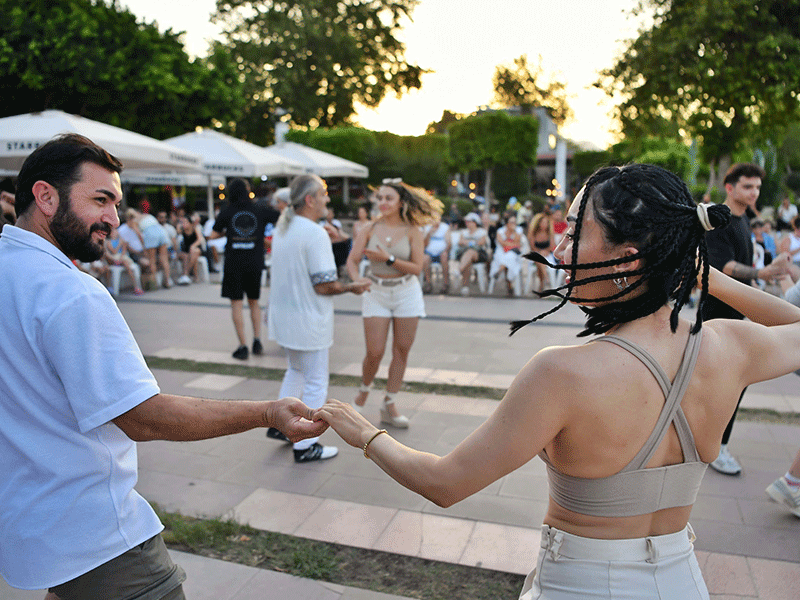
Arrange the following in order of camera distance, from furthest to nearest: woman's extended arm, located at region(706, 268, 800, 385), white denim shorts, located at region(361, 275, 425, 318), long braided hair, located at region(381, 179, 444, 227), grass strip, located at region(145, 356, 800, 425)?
grass strip, located at region(145, 356, 800, 425) → long braided hair, located at region(381, 179, 444, 227) → white denim shorts, located at region(361, 275, 425, 318) → woman's extended arm, located at region(706, 268, 800, 385)

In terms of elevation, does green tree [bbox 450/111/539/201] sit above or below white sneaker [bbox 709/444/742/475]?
above

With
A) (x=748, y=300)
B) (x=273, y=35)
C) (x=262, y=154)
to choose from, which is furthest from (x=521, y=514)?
(x=273, y=35)

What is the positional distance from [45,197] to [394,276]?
10.9 ft

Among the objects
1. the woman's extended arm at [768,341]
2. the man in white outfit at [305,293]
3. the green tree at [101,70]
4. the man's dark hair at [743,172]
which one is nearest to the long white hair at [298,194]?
the man in white outfit at [305,293]

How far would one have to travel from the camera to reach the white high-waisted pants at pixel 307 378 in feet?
14.4

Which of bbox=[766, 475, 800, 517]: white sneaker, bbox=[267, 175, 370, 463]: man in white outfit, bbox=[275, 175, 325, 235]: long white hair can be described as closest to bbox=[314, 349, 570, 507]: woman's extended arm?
bbox=[267, 175, 370, 463]: man in white outfit

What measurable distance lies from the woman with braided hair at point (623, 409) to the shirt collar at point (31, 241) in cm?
110

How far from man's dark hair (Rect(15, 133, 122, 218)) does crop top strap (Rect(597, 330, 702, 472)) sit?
4.85 feet

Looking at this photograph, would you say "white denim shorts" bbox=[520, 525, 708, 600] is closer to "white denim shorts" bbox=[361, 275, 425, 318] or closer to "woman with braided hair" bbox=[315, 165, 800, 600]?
"woman with braided hair" bbox=[315, 165, 800, 600]

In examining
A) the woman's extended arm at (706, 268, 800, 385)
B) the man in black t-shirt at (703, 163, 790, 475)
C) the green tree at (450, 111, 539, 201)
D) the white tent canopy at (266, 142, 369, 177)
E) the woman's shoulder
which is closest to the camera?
the woman's shoulder

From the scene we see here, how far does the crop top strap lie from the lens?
1.33 m

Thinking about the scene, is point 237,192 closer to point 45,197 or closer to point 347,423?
point 45,197

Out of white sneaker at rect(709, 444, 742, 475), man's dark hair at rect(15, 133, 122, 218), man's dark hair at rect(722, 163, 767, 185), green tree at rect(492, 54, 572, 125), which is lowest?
white sneaker at rect(709, 444, 742, 475)

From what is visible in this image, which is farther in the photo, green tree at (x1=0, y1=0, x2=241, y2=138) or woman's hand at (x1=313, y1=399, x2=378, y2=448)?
green tree at (x1=0, y1=0, x2=241, y2=138)
